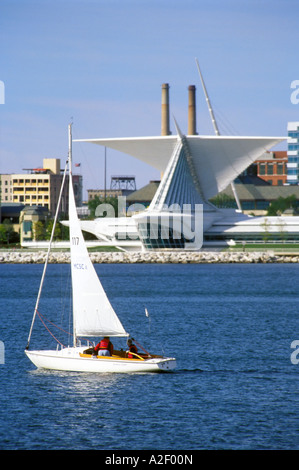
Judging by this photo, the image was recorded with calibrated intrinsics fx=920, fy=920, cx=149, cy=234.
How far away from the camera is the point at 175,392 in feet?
95.7

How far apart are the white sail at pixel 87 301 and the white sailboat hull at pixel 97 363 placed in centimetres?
91

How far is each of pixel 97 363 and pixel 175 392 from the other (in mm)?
2944

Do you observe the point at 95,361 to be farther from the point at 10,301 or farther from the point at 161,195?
the point at 161,195

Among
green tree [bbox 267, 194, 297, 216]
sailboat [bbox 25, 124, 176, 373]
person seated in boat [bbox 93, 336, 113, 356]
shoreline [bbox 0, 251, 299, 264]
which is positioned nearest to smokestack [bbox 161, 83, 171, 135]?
green tree [bbox 267, 194, 297, 216]

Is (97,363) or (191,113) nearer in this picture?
(97,363)

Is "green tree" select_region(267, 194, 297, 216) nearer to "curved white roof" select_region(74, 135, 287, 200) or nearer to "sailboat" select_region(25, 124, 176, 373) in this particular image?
"curved white roof" select_region(74, 135, 287, 200)

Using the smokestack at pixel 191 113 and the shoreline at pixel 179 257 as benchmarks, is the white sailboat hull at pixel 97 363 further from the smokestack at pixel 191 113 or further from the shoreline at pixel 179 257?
the smokestack at pixel 191 113

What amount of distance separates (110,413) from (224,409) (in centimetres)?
338

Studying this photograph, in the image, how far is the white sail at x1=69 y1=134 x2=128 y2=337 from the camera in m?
31.8

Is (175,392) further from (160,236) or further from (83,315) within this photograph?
(160,236)

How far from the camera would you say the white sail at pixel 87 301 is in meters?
31.8

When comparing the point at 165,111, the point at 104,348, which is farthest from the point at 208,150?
the point at 104,348

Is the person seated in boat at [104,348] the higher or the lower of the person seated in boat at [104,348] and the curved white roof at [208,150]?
the lower

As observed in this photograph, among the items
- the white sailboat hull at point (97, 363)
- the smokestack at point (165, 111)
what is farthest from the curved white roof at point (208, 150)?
the white sailboat hull at point (97, 363)
